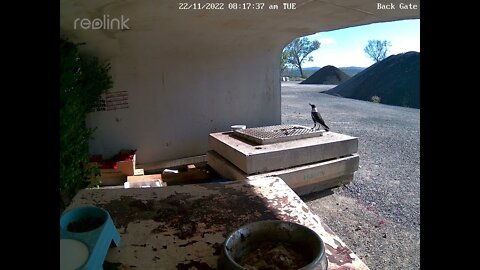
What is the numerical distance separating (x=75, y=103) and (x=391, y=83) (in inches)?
590

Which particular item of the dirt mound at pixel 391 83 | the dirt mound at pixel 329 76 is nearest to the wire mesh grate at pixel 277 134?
the dirt mound at pixel 391 83

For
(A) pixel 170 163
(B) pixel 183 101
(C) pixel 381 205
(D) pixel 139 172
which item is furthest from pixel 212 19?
(C) pixel 381 205

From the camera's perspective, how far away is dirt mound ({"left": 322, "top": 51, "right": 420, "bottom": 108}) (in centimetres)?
1359

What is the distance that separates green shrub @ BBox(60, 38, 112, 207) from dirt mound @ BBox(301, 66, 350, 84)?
73.8 ft

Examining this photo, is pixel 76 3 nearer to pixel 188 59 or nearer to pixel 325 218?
pixel 188 59

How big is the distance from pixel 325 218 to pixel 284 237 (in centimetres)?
239

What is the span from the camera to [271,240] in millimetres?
1146

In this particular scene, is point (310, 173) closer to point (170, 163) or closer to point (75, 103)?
point (170, 163)

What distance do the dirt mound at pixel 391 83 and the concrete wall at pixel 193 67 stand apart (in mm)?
9304

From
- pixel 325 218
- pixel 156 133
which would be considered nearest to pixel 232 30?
pixel 156 133
